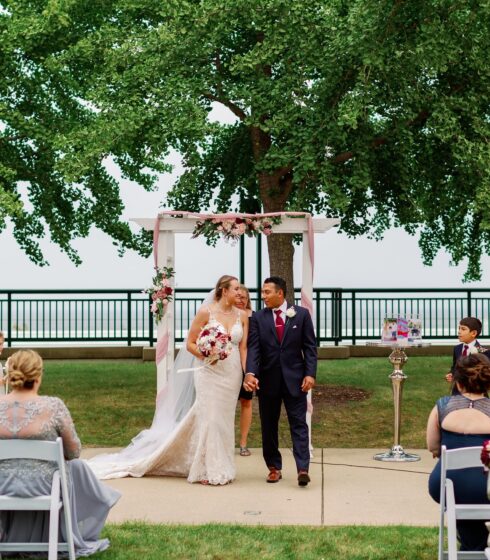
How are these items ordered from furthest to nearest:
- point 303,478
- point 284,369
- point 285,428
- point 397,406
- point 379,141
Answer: point 379,141
point 285,428
point 397,406
point 284,369
point 303,478

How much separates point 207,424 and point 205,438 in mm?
149

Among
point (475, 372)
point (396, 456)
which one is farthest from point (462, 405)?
point (396, 456)

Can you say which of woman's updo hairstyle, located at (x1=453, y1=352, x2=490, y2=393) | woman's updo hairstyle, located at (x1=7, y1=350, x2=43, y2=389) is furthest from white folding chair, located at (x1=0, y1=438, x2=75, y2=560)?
woman's updo hairstyle, located at (x1=453, y1=352, x2=490, y2=393)

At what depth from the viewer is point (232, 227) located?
1179 cm

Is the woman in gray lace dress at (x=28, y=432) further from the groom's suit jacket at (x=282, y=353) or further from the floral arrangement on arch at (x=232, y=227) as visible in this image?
the floral arrangement on arch at (x=232, y=227)

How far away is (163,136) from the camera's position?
13.9 metres

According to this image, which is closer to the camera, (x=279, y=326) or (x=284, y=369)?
(x=284, y=369)

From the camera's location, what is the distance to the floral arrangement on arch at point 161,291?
38.3ft

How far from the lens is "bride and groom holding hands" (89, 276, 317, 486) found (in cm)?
984

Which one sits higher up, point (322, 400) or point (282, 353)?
point (282, 353)

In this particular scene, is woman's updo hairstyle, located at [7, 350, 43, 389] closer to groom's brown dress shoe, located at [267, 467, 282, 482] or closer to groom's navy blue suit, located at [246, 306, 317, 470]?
groom's navy blue suit, located at [246, 306, 317, 470]

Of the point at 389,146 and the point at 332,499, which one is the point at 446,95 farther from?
the point at 332,499

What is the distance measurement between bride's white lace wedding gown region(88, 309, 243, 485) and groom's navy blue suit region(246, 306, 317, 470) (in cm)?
41

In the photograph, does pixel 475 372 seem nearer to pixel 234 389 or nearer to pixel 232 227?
pixel 234 389
